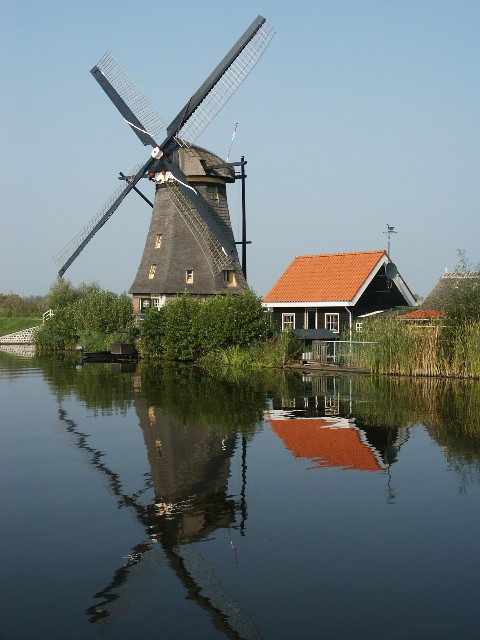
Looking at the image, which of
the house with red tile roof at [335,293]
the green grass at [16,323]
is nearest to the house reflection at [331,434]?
the house with red tile roof at [335,293]

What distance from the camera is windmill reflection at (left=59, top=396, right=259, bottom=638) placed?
7.05 metres

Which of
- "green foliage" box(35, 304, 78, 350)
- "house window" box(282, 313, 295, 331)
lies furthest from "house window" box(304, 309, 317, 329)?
"green foliage" box(35, 304, 78, 350)

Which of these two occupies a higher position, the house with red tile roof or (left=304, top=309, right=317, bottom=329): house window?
the house with red tile roof

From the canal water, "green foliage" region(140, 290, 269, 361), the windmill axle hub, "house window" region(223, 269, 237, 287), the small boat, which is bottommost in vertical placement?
the canal water

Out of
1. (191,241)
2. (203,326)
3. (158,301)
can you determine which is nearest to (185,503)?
(203,326)

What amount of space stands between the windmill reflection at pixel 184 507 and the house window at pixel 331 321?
59.6 feet

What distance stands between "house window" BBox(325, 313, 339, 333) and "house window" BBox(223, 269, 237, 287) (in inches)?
291

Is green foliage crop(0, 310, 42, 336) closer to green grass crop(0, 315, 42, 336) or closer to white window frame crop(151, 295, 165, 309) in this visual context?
green grass crop(0, 315, 42, 336)

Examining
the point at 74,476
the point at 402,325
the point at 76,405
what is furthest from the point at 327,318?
the point at 74,476

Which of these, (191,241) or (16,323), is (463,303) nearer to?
(191,241)

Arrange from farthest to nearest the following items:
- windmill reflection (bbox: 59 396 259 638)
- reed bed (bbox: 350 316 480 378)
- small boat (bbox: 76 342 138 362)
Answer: small boat (bbox: 76 342 138 362)
reed bed (bbox: 350 316 480 378)
windmill reflection (bbox: 59 396 259 638)

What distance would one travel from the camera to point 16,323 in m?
63.3

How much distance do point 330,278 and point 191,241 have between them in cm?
869

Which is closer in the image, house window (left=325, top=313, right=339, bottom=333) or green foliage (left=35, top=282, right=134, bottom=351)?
house window (left=325, top=313, right=339, bottom=333)
